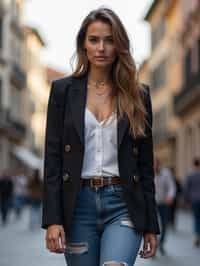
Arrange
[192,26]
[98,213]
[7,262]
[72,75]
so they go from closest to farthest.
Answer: [98,213]
[72,75]
[7,262]
[192,26]

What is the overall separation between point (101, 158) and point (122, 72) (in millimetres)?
525

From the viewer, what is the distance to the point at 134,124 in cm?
463

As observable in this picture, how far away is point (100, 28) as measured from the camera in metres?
4.71

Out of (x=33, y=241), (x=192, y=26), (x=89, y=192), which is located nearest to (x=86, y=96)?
(x=89, y=192)

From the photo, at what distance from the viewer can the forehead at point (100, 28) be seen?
469cm

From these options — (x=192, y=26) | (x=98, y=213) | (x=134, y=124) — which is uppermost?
(x=192, y=26)

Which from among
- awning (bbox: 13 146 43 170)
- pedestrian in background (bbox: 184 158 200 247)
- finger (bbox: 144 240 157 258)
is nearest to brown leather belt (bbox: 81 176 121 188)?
finger (bbox: 144 240 157 258)

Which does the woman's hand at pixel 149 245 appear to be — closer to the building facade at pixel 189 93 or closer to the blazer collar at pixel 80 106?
the blazer collar at pixel 80 106

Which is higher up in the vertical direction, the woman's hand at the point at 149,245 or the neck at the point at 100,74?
the neck at the point at 100,74

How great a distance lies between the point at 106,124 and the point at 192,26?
4074cm

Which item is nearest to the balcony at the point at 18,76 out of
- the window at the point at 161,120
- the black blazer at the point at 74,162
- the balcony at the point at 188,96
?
the window at the point at 161,120

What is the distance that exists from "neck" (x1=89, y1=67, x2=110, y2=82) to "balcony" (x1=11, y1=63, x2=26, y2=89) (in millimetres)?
56856

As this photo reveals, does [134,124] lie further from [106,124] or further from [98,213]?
[98,213]

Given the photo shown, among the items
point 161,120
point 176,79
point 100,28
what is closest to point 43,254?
point 100,28
